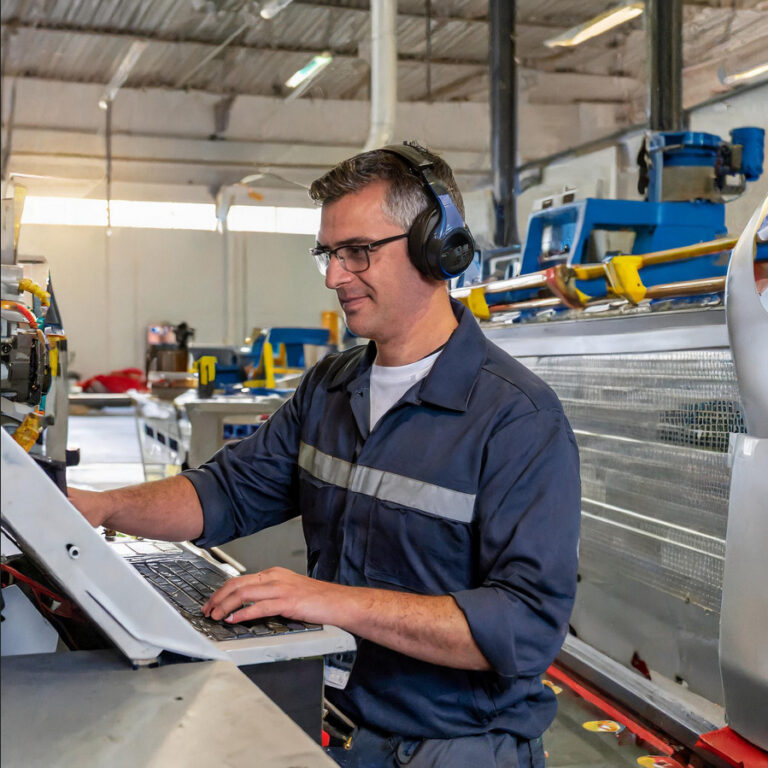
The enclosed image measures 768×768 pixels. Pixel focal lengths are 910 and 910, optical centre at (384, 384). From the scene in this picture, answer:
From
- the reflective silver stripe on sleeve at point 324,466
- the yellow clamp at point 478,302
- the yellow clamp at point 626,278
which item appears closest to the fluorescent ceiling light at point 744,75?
the yellow clamp at point 478,302

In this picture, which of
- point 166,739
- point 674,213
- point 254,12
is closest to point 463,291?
point 674,213

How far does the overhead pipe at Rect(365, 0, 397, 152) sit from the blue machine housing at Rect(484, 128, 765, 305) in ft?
7.11

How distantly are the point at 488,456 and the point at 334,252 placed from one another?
1.29 ft

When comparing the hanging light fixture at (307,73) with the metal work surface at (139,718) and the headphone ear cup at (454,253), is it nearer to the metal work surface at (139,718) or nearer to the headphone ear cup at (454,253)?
the headphone ear cup at (454,253)

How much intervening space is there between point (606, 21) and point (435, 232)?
563 cm

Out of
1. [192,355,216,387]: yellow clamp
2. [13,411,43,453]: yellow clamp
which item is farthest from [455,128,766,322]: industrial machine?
[13,411,43,453]: yellow clamp

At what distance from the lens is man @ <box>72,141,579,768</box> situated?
1.08m

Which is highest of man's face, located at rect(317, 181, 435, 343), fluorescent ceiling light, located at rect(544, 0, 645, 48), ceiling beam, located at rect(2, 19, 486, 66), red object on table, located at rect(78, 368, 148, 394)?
ceiling beam, located at rect(2, 19, 486, 66)

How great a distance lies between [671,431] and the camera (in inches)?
92.3

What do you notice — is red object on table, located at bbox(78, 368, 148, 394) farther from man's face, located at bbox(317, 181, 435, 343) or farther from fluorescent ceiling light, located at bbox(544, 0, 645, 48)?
man's face, located at bbox(317, 181, 435, 343)

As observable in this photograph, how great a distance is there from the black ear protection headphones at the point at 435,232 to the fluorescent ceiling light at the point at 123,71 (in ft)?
25.7

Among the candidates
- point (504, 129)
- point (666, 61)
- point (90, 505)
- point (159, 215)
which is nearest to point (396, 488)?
point (90, 505)

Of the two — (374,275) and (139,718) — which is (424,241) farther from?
(139,718)

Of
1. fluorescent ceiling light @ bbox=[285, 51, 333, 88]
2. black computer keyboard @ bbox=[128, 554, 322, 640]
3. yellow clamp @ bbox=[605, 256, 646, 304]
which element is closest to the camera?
black computer keyboard @ bbox=[128, 554, 322, 640]
